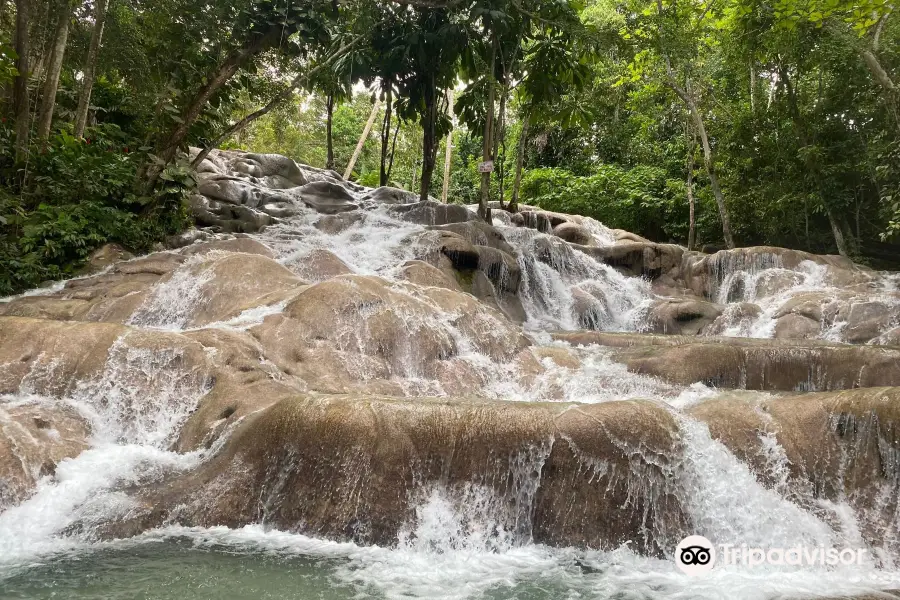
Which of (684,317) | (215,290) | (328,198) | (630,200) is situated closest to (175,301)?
(215,290)

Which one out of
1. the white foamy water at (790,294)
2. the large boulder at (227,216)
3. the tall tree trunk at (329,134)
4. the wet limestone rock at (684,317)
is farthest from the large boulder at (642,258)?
the tall tree trunk at (329,134)

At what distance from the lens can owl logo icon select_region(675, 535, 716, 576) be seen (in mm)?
4391

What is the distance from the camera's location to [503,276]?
12.2 m

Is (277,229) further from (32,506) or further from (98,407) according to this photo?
(32,506)

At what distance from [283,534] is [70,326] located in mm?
3789

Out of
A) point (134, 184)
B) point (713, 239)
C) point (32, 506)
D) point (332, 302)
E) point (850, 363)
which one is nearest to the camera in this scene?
point (32, 506)

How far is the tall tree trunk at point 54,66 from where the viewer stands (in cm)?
1042

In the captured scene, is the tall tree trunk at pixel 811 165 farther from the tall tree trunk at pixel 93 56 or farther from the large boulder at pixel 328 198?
the tall tree trunk at pixel 93 56

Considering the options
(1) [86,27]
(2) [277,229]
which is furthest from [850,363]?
(1) [86,27]

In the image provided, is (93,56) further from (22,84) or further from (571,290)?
(571,290)

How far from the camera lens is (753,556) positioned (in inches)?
176

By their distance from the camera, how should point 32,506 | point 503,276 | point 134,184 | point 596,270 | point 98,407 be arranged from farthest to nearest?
point 596,270 → point 503,276 → point 134,184 → point 98,407 → point 32,506

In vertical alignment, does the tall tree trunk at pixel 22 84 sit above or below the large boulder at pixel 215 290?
above

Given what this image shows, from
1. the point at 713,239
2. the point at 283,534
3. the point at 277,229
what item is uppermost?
the point at 713,239
